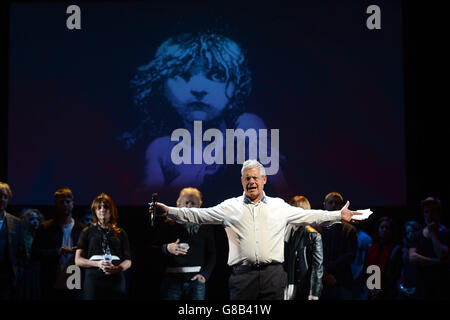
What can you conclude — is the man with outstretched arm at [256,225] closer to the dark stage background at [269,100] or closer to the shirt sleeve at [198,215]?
the shirt sleeve at [198,215]

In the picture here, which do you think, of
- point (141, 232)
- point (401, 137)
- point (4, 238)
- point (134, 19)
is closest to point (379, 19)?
point (401, 137)

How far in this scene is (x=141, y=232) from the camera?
239 inches

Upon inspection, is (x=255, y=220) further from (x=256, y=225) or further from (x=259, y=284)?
(x=259, y=284)

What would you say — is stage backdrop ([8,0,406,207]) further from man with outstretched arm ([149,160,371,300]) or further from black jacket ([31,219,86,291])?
man with outstretched arm ([149,160,371,300])

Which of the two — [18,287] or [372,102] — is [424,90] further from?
[18,287]

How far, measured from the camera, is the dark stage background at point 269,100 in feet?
19.9

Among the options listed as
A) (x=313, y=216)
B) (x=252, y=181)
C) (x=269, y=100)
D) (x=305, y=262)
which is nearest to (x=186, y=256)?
(x=305, y=262)

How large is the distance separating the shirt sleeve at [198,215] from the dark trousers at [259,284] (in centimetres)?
43

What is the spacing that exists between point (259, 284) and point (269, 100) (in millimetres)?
2845

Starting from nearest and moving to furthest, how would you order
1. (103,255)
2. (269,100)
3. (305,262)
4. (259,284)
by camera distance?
(259,284) → (305,262) → (103,255) → (269,100)

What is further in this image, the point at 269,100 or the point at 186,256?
the point at 269,100

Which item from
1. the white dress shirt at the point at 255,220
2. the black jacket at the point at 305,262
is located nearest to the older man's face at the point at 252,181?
the white dress shirt at the point at 255,220

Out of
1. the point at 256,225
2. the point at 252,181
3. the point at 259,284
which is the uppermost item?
the point at 252,181

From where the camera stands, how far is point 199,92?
6223 mm
